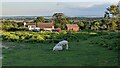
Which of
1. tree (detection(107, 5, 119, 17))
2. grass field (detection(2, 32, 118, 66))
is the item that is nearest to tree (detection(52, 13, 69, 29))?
tree (detection(107, 5, 119, 17))

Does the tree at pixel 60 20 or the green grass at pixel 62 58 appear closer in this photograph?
the green grass at pixel 62 58

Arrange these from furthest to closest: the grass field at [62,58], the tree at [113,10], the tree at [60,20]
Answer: the tree at [60,20]
the tree at [113,10]
the grass field at [62,58]

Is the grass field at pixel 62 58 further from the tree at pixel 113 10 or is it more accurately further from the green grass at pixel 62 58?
the tree at pixel 113 10

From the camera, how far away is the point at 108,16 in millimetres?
39500

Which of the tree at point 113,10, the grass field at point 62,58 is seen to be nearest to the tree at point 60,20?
the tree at point 113,10

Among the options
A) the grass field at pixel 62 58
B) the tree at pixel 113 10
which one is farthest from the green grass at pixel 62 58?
the tree at pixel 113 10

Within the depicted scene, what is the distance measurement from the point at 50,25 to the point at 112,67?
30813mm

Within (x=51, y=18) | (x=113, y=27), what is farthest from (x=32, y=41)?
(x=51, y=18)

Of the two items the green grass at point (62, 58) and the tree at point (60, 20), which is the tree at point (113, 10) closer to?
the tree at point (60, 20)

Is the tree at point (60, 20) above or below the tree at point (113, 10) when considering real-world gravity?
below

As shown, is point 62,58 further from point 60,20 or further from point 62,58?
point 60,20

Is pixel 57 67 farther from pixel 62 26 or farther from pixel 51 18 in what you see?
pixel 51 18

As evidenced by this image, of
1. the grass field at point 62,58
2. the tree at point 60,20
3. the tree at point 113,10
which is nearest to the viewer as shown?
the grass field at point 62,58

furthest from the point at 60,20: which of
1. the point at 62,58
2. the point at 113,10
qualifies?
the point at 62,58
